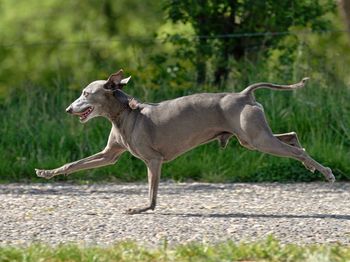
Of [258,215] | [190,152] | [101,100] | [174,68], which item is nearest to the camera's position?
[258,215]

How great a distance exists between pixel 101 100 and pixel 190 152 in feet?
11.7

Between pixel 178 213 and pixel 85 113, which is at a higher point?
pixel 85 113

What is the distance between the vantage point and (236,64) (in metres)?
16.8

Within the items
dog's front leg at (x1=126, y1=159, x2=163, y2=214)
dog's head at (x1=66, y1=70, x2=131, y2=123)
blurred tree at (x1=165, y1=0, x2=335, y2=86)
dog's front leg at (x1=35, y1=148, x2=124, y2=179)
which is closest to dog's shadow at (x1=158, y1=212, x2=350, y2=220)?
dog's front leg at (x1=126, y1=159, x2=163, y2=214)

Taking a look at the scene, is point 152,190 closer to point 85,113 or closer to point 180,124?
point 180,124

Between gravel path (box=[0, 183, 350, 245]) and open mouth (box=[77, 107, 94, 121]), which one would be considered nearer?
Result: gravel path (box=[0, 183, 350, 245])

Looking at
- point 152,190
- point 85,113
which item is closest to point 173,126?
point 152,190

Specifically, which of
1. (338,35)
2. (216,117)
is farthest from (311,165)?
(338,35)

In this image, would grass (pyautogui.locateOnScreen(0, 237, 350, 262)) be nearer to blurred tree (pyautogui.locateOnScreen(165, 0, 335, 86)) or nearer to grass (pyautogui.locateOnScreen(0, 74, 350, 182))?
grass (pyautogui.locateOnScreen(0, 74, 350, 182))

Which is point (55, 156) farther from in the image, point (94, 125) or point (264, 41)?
point (264, 41)

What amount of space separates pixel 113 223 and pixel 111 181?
11.6 feet

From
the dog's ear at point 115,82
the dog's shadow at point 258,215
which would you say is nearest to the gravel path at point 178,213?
the dog's shadow at point 258,215

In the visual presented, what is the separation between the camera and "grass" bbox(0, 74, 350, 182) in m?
13.7

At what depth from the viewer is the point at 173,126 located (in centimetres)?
1082
